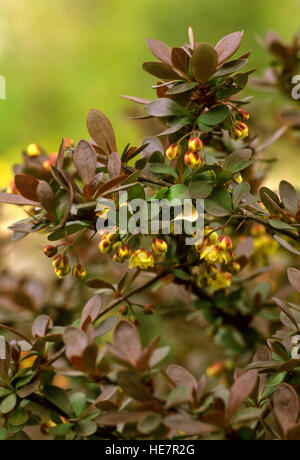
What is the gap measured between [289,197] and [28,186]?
0.33 m

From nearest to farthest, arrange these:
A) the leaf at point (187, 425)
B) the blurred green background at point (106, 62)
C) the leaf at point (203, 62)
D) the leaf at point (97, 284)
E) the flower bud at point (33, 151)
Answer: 1. the leaf at point (187, 425)
2. the leaf at point (203, 62)
3. the leaf at point (97, 284)
4. the flower bud at point (33, 151)
5. the blurred green background at point (106, 62)

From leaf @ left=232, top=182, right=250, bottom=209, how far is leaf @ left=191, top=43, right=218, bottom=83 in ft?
0.45

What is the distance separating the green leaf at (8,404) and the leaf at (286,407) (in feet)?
0.99

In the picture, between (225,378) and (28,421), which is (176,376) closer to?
(28,421)

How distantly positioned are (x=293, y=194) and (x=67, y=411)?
40 centimetres

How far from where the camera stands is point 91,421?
0.58m

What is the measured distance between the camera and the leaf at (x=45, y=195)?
529 millimetres

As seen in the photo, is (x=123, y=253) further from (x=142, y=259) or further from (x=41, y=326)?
(x=41, y=326)

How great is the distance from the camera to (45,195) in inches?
20.9

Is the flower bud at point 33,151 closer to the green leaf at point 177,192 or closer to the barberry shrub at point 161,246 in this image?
the barberry shrub at point 161,246

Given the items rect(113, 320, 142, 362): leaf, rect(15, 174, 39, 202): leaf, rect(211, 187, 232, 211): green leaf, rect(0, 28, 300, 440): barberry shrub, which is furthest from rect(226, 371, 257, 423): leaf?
rect(15, 174, 39, 202): leaf

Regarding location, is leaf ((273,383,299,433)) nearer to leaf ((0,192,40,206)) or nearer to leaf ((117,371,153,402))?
leaf ((117,371,153,402))

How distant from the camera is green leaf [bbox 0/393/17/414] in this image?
0.56 meters

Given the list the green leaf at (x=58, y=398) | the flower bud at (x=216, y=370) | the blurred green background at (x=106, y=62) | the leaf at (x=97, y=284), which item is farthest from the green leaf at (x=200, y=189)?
the blurred green background at (x=106, y=62)
